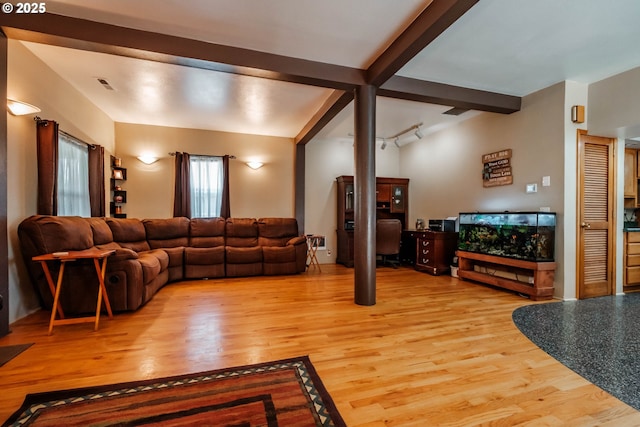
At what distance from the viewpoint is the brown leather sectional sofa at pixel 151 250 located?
2793mm

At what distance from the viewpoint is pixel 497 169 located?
425cm

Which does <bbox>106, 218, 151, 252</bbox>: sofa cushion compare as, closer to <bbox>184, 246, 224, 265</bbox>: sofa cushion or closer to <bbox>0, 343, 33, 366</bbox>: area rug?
<bbox>184, 246, 224, 265</bbox>: sofa cushion

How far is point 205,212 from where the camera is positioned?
5.54 m

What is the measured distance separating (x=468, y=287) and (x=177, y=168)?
17.6ft

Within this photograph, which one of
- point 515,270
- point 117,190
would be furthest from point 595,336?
point 117,190

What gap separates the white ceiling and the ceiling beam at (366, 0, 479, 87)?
0.07 m

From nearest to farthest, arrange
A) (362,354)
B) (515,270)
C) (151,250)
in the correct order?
1. (362,354)
2. (515,270)
3. (151,250)

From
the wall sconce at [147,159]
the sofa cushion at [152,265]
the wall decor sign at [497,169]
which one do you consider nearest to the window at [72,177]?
the wall sconce at [147,159]

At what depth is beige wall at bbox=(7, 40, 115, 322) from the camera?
2654mm

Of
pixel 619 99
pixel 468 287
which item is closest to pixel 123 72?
pixel 468 287

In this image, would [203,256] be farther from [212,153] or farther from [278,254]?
[212,153]

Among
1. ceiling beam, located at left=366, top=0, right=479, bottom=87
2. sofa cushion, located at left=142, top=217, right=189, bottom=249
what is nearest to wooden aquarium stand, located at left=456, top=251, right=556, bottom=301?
ceiling beam, located at left=366, top=0, right=479, bottom=87

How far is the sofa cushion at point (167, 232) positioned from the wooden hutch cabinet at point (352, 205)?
3.00 m

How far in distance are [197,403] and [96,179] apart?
166 inches
